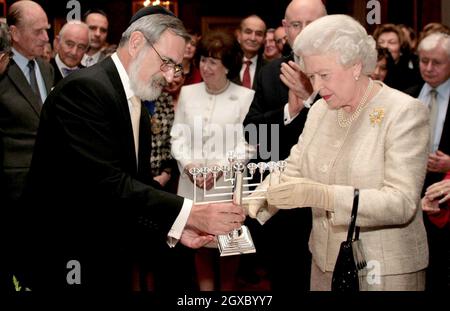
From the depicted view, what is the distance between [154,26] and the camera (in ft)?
8.72

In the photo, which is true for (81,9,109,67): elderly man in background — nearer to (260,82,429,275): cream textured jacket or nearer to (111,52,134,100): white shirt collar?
(111,52,134,100): white shirt collar

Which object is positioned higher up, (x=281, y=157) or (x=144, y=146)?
(x=144, y=146)

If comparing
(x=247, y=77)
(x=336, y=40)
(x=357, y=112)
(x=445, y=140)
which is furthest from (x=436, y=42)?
(x=336, y=40)

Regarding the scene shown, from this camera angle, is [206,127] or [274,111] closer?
[274,111]

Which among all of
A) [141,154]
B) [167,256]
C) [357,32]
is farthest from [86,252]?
[167,256]

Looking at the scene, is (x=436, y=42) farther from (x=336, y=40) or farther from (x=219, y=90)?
(x=336, y=40)

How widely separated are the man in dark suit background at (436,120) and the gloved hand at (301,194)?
161cm

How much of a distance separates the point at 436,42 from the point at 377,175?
7.60ft

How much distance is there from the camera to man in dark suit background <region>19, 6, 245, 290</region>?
97.8 inches

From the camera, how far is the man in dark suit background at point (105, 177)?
2.48 m

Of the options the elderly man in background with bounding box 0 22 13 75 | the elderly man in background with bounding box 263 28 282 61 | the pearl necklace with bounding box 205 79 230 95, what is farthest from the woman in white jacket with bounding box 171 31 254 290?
the elderly man in background with bounding box 263 28 282 61

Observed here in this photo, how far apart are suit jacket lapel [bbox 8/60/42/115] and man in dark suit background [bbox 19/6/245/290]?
1328 mm

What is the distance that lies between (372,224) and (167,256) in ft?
7.74

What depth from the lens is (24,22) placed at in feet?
13.9
